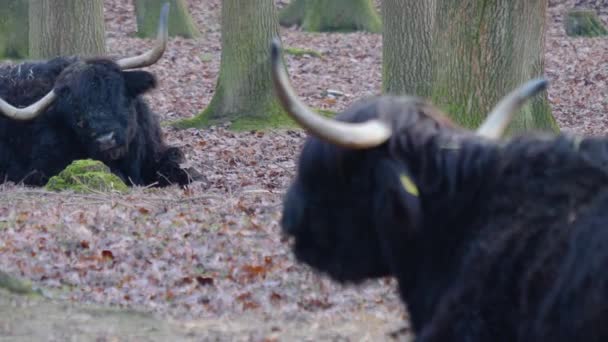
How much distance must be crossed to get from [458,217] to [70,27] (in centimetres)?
1134

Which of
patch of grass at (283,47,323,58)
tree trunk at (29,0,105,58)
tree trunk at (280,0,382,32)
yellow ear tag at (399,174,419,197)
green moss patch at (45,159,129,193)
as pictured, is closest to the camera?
yellow ear tag at (399,174,419,197)

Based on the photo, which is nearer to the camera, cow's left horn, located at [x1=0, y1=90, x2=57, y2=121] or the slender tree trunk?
the slender tree trunk

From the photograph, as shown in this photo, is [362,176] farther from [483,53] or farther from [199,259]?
[483,53]

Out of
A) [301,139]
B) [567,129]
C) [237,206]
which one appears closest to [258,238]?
[237,206]

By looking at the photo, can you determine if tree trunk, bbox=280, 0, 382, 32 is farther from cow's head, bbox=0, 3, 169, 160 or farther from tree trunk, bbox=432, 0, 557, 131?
tree trunk, bbox=432, 0, 557, 131

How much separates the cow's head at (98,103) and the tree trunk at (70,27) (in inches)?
100.0

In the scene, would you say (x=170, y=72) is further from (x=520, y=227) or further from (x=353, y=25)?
(x=520, y=227)

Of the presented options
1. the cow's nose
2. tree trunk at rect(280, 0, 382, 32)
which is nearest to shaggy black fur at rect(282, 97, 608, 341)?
the cow's nose

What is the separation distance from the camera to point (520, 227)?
14.1 ft

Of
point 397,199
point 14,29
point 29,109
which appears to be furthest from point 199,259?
point 14,29

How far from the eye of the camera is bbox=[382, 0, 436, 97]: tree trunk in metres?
14.1

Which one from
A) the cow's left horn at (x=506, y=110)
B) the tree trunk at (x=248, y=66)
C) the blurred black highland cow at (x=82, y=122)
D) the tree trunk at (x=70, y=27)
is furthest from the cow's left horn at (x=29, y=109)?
the cow's left horn at (x=506, y=110)

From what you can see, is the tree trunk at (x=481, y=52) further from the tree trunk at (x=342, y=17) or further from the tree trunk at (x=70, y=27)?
the tree trunk at (x=342, y=17)

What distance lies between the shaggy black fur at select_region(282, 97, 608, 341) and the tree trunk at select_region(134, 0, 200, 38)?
21813 millimetres
